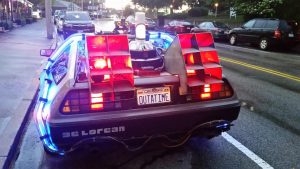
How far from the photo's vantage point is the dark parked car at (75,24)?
26141 millimetres

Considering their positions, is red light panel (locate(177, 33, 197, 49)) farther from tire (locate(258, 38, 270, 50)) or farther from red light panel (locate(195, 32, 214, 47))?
tire (locate(258, 38, 270, 50))

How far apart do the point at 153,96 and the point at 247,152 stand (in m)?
1.66

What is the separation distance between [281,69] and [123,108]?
9.88 metres

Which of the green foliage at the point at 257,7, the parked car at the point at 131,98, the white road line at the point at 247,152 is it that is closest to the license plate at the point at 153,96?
the parked car at the point at 131,98

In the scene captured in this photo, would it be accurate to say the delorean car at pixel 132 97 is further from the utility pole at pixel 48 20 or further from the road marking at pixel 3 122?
the utility pole at pixel 48 20

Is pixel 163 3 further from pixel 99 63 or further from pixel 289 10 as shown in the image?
pixel 99 63

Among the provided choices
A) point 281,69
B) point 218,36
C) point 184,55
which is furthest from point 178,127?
point 218,36

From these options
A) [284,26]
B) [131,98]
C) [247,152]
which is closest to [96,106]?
[131,98]

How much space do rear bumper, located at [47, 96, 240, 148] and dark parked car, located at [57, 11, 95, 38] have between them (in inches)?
871

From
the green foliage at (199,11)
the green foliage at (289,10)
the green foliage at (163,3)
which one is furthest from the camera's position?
the green foliage at (163,3)

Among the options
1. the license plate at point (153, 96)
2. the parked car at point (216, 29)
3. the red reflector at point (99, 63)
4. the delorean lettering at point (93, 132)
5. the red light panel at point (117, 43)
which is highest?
the parked car at point (216, 29)

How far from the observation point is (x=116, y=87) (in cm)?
390

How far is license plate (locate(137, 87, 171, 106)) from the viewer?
4039 mm

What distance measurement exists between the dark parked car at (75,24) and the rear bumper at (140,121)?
22131 millimetres
